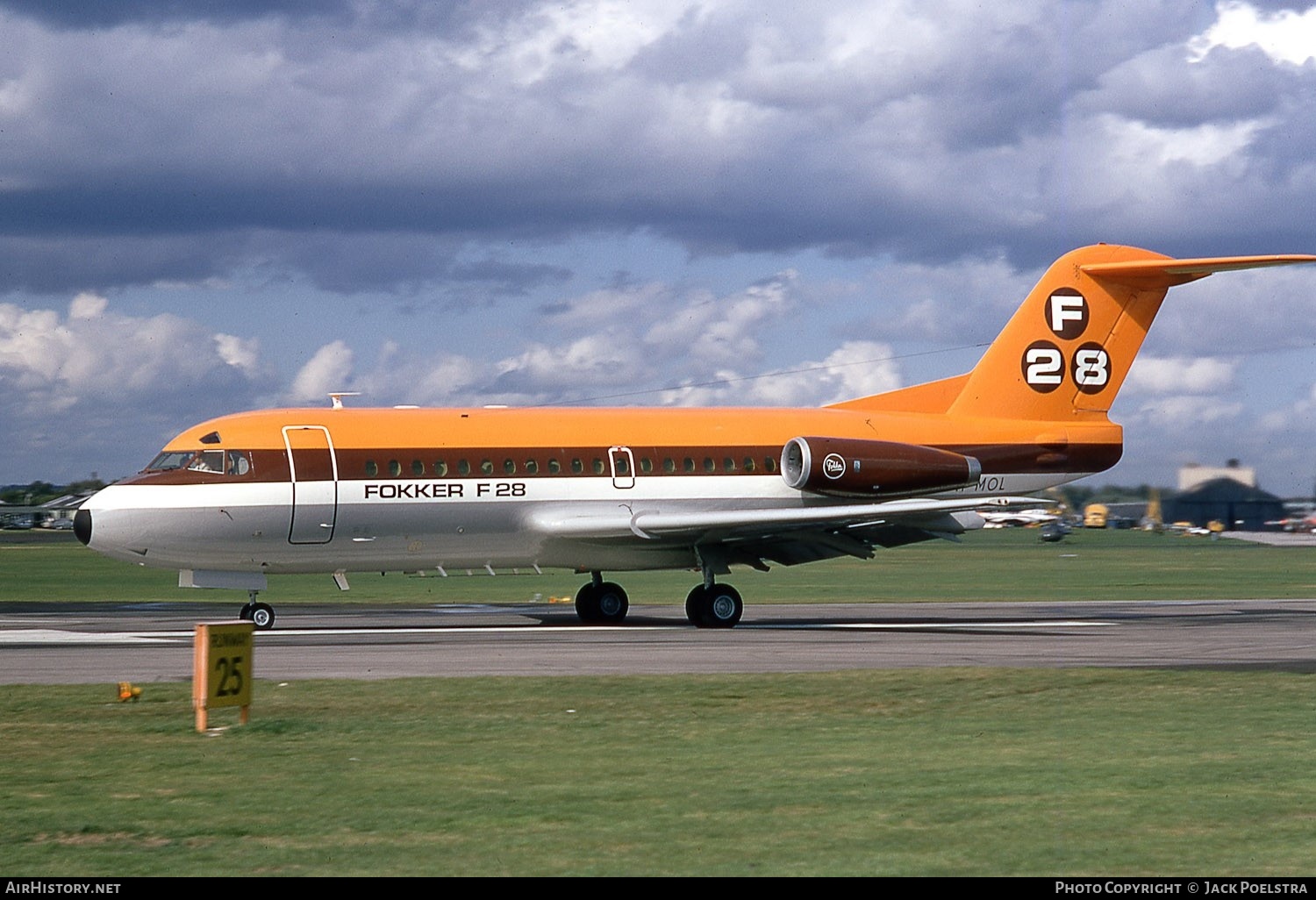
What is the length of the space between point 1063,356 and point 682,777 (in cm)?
2409

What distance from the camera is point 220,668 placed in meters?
14.3

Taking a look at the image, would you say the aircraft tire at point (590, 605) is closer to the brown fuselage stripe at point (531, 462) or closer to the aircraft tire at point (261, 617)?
the brown fuselage stripe at point (531, 462)

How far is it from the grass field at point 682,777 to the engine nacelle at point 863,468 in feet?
37.1

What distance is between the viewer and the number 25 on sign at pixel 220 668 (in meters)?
14.2

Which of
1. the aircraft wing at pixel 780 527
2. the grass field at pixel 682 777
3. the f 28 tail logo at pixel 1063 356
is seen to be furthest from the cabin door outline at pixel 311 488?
the f 28 tail logo at pixel 1063 356

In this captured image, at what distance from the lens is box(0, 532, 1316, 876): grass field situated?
920 cm

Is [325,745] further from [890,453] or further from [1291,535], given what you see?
[1291,535]

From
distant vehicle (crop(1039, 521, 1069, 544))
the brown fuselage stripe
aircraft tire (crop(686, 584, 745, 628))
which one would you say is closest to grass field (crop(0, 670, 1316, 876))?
the brown fuselage stripe

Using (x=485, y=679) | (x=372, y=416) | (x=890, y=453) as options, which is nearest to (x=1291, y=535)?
(x=890, y=453)

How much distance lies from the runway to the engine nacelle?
8.80 ft

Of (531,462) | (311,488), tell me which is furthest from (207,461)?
(531,462)

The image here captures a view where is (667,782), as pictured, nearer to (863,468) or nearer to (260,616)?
(260,616)

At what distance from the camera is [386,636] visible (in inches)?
1045

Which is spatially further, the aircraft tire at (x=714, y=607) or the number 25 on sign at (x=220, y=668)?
the aircraft tire at (x=714, y=607)
